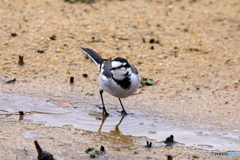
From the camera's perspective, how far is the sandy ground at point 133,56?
6056 millimetres

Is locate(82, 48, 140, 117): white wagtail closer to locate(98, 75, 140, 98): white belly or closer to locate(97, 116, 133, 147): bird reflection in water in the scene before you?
locate(98, 75, 140, 98): white belly

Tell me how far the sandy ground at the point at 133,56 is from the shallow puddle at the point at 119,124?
0.23 metres

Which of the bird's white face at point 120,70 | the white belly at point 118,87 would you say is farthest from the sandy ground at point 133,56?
the bird's white face at point 120,70

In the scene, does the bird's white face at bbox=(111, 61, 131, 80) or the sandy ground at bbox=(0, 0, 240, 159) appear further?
the bird's white face at bbox=(111, 61, 131, 80)

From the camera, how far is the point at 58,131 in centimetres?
583

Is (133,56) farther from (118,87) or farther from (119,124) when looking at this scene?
(119,124)

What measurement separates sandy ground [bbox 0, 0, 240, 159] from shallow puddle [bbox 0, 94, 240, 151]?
0.23 meters

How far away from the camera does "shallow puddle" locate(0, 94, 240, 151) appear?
5.73 m

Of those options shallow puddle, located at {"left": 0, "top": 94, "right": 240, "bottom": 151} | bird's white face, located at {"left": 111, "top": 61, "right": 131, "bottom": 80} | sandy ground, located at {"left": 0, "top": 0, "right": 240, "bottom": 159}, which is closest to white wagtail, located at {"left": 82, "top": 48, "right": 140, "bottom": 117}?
bird's white face, located at {"left": 111, "top": 61, "right": 131, "bottom": 80}

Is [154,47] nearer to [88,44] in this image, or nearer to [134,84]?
[88,44]

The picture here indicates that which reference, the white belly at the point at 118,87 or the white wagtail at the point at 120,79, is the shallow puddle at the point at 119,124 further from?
the white belly at the point at 118,87

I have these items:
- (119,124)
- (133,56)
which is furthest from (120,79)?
(133,56)

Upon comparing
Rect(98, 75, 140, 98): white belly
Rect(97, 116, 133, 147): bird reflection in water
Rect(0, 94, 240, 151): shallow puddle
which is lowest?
Rect(97, 116, 133, 147): bird reflection in water

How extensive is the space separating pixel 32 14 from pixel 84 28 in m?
1.52
